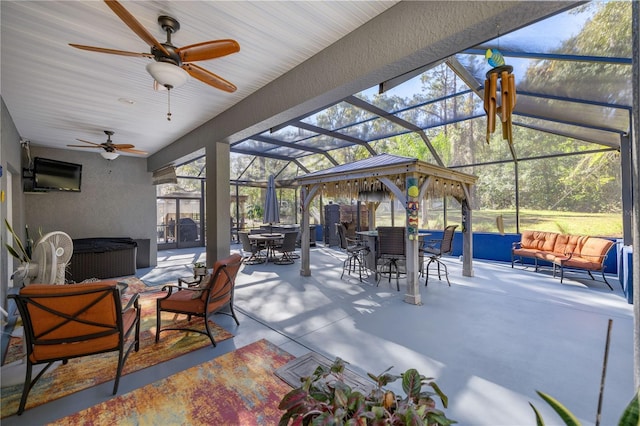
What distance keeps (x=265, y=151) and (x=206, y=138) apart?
5353mm

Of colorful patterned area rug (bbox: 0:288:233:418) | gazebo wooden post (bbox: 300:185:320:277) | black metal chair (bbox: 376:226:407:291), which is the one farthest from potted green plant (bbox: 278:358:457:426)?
gazebo wooden post (bbox: 300:185:320:277)

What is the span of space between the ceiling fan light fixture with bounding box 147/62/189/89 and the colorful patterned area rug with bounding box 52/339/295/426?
269 cm

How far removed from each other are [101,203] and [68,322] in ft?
20.9

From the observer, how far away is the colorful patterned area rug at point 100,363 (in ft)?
7.48

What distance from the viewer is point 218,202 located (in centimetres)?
473

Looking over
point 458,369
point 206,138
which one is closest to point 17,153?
point 206,138

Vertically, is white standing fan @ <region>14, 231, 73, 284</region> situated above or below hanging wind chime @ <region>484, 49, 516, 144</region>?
below

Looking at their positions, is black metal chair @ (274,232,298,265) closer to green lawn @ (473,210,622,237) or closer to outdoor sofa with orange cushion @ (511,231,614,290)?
outdoor sofa with orange cushion @ (511,231,614,290)

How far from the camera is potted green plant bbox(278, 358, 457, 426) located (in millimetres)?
919

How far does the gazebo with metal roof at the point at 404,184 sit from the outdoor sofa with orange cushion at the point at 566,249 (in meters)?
1.70

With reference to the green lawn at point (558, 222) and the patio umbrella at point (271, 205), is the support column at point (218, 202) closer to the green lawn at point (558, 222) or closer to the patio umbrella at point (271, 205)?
the patio umbrella at point (271, 205)

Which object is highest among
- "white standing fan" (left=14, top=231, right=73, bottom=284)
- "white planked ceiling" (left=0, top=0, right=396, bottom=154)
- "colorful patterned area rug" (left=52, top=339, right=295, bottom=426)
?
"white planked ceiling" (left=0, top=0, right=396, bottom=154)

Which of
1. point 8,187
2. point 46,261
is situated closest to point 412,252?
point 46,261

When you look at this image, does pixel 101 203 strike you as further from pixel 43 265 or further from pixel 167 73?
pixel 167 73
